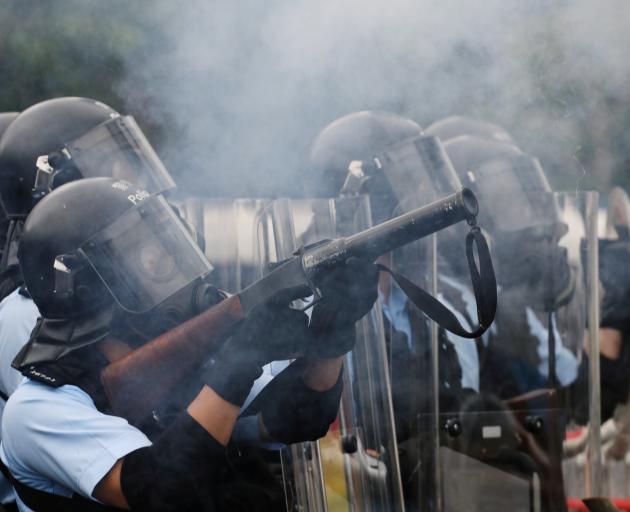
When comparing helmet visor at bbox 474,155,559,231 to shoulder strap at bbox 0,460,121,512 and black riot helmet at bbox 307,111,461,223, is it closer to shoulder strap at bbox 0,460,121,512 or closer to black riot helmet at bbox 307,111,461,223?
black riot helmet at bbox 307,111,461,223

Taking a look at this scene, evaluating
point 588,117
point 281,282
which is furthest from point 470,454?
point 281,282

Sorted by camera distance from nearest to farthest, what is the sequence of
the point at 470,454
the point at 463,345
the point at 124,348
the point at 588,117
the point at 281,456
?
the point at 124,348 → the point at 281,456 → the point at 588,117 → the point at 470,454 → the point at 463,345

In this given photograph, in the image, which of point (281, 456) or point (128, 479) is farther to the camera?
point (281, 456)

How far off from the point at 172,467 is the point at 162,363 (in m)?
0.28

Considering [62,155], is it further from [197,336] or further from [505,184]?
[505,184]

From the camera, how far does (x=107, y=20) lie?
436 centimetres

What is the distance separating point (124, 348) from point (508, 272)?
231 centimetres

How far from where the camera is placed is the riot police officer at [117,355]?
2.13 m

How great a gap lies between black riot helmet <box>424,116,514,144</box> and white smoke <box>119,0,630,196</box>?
0.11 meters

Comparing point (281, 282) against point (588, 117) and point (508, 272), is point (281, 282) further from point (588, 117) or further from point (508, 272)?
point (508, 272)

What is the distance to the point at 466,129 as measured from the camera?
542 centimetres

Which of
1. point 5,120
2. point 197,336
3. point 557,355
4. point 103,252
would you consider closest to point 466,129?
point 557,355

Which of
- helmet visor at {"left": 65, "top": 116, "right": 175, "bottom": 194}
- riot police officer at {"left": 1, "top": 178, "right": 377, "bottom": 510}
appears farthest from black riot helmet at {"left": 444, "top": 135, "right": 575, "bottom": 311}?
riot police officer at {"left": 1, "top": 178, "right": 377, "bottom": 510}

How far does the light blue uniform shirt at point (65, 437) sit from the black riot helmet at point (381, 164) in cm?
195
